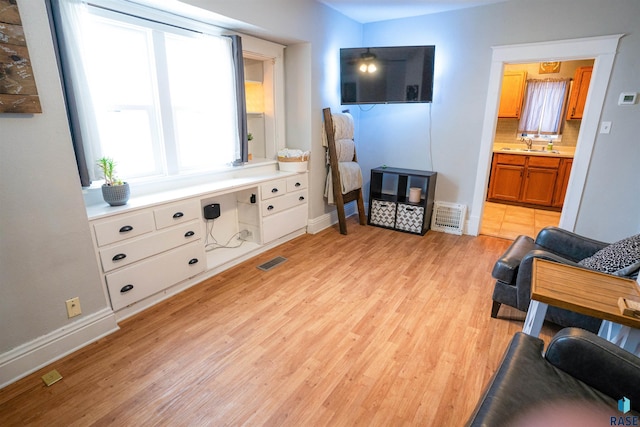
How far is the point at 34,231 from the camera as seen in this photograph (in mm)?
1716

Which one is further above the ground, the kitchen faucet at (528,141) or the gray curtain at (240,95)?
the gray curtain at (240,95)

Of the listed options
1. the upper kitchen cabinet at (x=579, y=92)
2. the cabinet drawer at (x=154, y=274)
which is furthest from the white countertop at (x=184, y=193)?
the upper kitchen cabinet at (x=579, y=92)

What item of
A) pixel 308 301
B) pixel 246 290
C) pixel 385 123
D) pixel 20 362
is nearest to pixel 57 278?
pixel 20 362

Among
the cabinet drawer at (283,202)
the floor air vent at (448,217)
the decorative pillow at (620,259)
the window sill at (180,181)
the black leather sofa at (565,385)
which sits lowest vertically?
the floor air vent at (448,217)

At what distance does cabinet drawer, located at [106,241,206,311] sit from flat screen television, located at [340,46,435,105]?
103 inches

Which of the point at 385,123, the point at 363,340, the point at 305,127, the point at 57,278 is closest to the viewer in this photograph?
the point at 57,278

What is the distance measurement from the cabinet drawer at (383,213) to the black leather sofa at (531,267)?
1652 mm

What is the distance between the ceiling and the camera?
3.35 metres

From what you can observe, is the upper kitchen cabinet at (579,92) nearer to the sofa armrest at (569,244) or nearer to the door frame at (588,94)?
the door frame at (588,94)

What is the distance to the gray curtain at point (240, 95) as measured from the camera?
295 cm

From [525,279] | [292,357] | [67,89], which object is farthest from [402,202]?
[67,89]

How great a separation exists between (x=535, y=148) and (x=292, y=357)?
533 cm

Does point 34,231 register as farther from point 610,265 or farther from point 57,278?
point 610,265

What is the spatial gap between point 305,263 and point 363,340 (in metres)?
1.23
